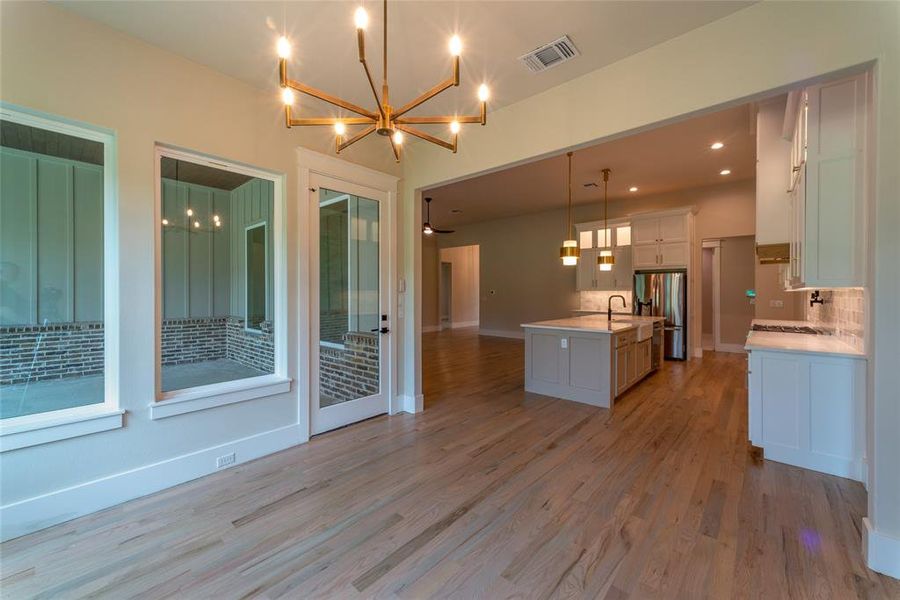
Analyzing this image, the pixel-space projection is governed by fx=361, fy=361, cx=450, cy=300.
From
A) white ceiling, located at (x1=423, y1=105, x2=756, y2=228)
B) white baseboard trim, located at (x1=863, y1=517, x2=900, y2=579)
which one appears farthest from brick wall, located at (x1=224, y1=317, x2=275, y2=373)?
white baseboard trim, located at (x1=863, y1=517, x2=900, y2=579)

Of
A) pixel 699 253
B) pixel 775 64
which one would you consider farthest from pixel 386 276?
pixel 699 253

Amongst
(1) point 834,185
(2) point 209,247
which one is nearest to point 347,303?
(2) point 209,247

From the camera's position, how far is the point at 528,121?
A: 303 cm

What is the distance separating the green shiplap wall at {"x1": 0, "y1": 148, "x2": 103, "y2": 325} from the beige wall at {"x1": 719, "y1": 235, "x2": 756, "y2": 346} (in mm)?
8915

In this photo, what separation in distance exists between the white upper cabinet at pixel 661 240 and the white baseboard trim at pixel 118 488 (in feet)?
22.6

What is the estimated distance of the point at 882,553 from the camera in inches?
66.9

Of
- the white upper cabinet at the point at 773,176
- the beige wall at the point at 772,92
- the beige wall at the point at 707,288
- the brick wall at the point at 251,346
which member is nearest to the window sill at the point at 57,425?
the brick wall at the point at 251,346

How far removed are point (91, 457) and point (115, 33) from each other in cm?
261

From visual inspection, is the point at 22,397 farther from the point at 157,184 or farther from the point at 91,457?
the point at 157,184

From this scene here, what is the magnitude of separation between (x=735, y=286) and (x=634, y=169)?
3.52m

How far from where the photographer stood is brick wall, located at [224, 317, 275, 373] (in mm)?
3084

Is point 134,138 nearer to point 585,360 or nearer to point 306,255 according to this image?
point 306,255

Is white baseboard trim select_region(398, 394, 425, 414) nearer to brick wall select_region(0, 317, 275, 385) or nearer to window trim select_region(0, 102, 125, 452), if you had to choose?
brick wall select_region(0, 317, 275, 385)

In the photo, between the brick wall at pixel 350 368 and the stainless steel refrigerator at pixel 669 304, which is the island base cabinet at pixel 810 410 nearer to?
the brick wall at pixel 350 368
